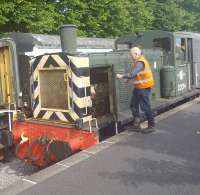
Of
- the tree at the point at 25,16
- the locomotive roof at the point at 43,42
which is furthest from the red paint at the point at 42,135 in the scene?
the tree at the point at 25,16

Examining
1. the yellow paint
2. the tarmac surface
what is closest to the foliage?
the yellow paint

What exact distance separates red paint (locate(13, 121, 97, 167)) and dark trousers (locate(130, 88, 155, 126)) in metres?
1.20

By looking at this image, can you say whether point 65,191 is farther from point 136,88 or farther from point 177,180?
point 136,88

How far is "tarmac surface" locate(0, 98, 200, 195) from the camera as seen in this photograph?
404 centimetres

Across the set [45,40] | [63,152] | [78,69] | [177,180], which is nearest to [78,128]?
[63,152]

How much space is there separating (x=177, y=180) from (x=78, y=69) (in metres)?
2.40

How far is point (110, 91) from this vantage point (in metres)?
6.75

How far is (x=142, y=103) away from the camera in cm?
640

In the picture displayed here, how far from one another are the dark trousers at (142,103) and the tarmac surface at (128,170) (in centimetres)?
39

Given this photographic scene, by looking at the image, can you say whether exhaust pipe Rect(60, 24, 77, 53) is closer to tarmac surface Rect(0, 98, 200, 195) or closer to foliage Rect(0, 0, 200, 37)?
tarmac surface Rect(0, 98, 200, 195)

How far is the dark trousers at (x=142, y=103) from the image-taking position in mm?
6352

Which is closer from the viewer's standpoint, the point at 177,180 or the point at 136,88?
the point at 177,180

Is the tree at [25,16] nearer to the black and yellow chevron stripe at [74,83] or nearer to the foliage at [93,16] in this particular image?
the foliage at [93,16]

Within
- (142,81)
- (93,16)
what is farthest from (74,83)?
(93,16)
